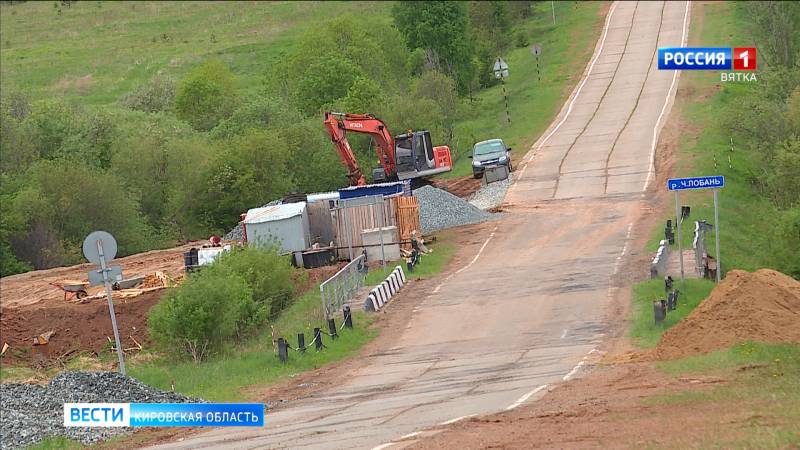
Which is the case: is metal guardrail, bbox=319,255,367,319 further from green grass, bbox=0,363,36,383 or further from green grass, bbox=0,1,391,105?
green grass, bbox=0,1,391,105

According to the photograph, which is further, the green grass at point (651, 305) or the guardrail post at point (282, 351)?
the guardrail post at point (282, 351)

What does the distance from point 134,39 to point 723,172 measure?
244 ft

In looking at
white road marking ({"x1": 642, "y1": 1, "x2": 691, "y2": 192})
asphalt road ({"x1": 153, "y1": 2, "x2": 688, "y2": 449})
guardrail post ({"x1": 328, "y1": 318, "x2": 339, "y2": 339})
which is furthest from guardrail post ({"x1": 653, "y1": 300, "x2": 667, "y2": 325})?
white road marking ({"x1": 642, "y1": 1, "x2": 691, "y2": 192})

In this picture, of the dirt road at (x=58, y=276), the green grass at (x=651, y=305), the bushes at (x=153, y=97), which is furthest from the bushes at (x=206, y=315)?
the bushes at (x=153, y=97)

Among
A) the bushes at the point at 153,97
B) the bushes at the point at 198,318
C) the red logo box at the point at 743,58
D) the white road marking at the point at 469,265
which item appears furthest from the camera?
the bushes at the point at 153,97

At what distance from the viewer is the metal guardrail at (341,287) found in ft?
106

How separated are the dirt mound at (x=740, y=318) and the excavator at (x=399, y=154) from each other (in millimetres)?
26205

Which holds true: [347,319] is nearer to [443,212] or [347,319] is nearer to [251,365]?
[251,365]

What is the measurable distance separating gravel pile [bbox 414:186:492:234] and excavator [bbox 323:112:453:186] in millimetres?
4088

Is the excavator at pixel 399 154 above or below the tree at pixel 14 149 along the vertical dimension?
below

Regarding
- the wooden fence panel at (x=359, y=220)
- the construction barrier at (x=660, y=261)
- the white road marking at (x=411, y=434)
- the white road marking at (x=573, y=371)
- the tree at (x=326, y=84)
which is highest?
the tree at (x=326, y=84)

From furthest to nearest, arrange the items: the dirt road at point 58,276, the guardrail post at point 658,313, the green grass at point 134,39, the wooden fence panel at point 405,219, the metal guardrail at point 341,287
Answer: the green grass at point 134,39 → the dirt road at point 58,276 → the wooden fence panel at point 405,219 → the metal guardrail at point 341,287 → the guardrail post at point 658,313

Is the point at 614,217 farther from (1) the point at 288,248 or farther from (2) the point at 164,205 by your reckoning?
(2) the point at 164,205

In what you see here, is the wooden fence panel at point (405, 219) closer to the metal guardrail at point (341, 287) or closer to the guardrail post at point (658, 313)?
the metal guardrail at point (341, 287)
